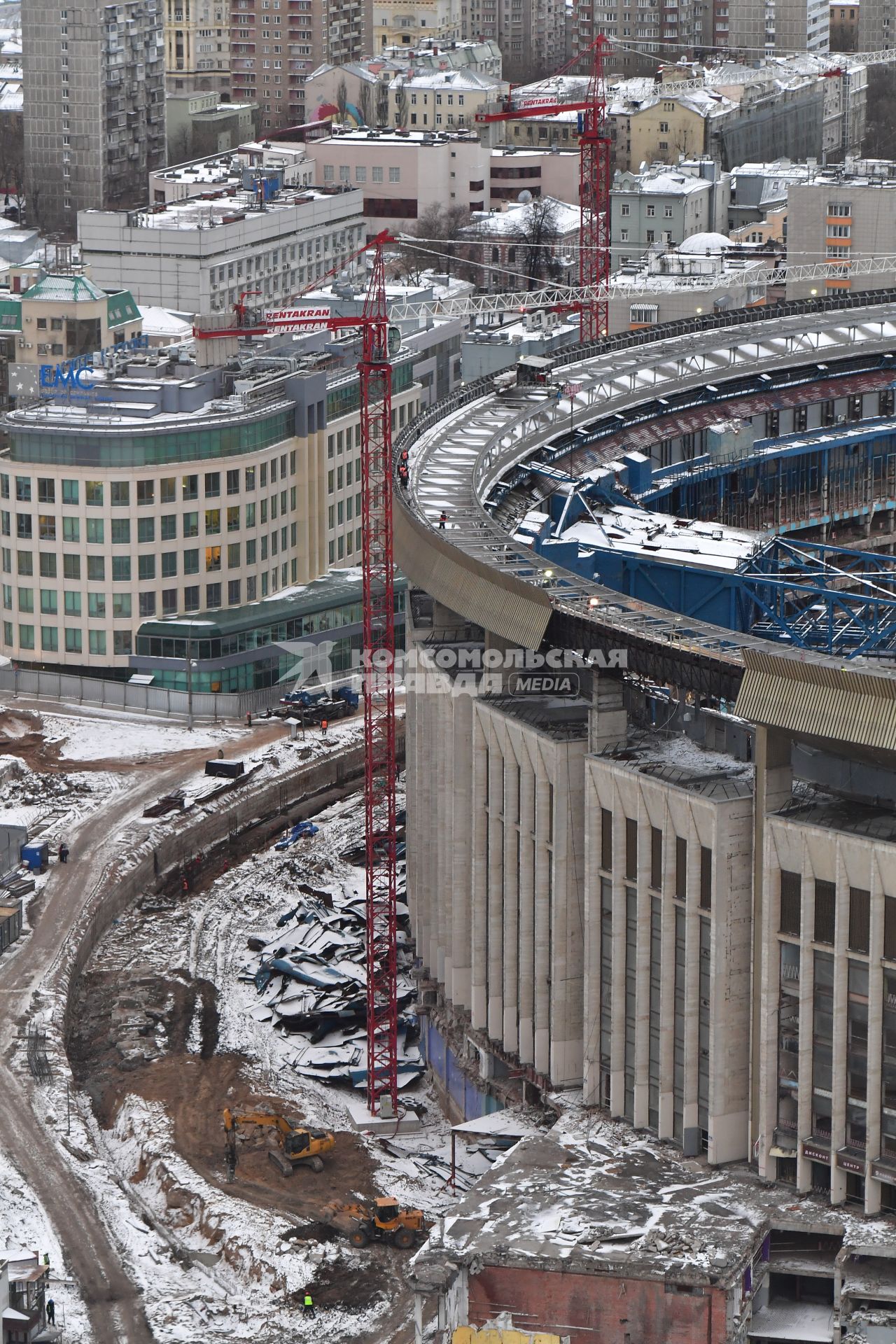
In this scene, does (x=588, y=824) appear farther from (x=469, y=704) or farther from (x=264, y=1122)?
(x=264, y=1122)

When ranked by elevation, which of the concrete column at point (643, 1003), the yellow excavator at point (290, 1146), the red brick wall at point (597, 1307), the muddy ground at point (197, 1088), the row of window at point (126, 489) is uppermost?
the row of window at point (126, 489)

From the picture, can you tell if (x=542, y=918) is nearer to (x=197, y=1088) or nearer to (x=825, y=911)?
(x=825, y=911)

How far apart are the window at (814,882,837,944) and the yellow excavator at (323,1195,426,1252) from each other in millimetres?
22508

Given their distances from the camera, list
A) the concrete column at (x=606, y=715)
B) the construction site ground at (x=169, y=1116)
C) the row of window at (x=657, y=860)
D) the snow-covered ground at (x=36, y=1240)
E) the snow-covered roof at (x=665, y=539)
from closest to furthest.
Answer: the snow-covered ground at (x=36, y=1240) → the row of window at (x=657, y=860) → the construction site ground at (x=169, y=1116) → the concrete column at (x=606, y=715) → the snow-covered roof at (x=665, y=539)

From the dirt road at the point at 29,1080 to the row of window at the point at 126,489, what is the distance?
64.7ft

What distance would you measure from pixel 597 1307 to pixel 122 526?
3863 inches

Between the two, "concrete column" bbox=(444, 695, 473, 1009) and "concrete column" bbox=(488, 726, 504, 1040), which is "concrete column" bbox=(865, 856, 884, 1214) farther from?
"concrete column" bbox=(444, 695, 473, 1009)

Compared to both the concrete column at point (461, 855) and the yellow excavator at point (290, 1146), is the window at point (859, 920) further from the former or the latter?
the yellow excavator at point (290, 1146)

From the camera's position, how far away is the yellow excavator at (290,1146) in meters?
123

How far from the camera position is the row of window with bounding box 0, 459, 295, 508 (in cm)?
18862

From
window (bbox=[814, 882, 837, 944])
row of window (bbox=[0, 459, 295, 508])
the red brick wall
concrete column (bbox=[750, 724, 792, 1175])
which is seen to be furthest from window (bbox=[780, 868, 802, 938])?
row of window (bbox=[0, 459, 295, 508])

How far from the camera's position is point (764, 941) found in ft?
354

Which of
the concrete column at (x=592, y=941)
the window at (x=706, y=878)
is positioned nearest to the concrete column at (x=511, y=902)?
the concrete column at (x=592, y=941)

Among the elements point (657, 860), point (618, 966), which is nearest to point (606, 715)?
point (657, 860)
